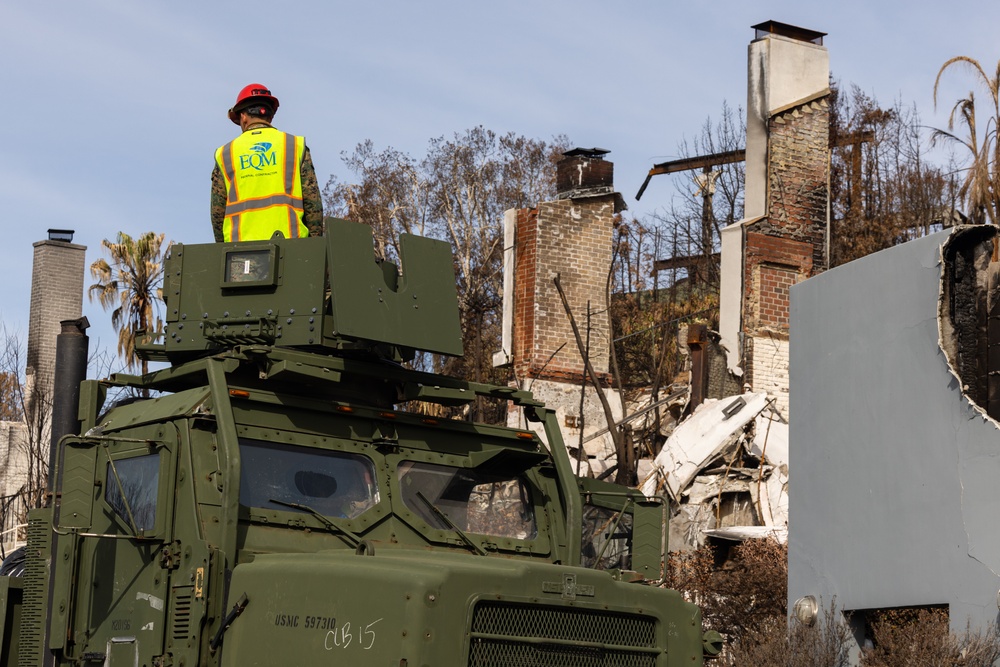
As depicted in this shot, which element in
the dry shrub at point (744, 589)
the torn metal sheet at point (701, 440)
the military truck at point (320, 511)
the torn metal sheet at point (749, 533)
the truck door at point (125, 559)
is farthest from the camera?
the torn metal sheet at point (701, 440)

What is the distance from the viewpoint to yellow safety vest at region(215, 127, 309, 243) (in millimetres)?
8750

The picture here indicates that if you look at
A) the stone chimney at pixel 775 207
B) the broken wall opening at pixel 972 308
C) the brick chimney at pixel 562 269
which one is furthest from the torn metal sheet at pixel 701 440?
the broken wall opening at pixel 972 308

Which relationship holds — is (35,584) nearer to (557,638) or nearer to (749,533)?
(557,638)

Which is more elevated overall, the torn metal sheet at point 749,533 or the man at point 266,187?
the man at point 266,187

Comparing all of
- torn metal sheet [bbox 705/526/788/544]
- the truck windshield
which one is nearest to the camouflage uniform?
the truck windshield

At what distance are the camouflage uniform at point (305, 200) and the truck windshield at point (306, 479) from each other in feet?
5.79

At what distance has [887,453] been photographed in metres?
11.6

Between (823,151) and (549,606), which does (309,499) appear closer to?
(549,606)

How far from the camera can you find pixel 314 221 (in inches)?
351

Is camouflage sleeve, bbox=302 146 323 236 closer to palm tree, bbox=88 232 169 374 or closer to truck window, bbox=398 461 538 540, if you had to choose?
truck window, bbox=398 461 538 540

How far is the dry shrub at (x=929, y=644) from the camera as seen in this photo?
33.3 ft

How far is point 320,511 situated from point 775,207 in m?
16.5

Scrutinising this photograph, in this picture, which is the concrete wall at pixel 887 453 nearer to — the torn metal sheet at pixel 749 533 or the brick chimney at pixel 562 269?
the torn metal sheet at pixel 749 533

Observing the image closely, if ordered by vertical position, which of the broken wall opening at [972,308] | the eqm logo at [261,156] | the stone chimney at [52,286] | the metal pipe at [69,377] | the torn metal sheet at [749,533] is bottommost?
the torn metal sheet at [749,533]
